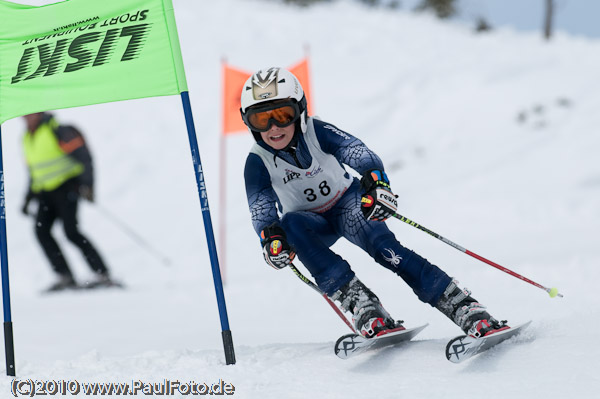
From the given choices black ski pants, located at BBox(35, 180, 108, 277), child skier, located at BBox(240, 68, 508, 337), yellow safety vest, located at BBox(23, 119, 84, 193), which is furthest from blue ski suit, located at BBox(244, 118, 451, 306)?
yellow safety vest, located at BBox(23, 119, 84, 193)

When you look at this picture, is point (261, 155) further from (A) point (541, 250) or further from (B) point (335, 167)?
(A) point (541, 250)

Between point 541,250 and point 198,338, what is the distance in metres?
4.56

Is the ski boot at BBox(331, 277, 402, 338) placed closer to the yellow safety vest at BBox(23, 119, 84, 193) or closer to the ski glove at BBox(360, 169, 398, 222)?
the ski glove at BBox(360, 169, 398, 222)

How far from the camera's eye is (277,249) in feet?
11.1

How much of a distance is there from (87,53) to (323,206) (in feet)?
5.32

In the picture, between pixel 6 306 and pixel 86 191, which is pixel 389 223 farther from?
pixel 6 306

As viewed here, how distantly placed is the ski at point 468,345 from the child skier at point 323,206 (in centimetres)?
5

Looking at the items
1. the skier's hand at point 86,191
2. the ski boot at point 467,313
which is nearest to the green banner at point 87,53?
the ski boot at point 467,313

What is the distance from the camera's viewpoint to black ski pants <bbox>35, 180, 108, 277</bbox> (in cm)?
904

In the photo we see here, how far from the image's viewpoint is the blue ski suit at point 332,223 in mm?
3459

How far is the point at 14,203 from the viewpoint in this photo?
17109 mm

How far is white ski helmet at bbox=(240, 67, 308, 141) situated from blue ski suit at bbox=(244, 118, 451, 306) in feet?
0.66

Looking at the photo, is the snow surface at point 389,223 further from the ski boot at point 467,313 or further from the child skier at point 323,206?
the child skier at point 323,206

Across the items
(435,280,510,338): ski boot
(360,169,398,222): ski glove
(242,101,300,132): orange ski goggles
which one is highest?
(242,101,300,132): orange ski goggles
